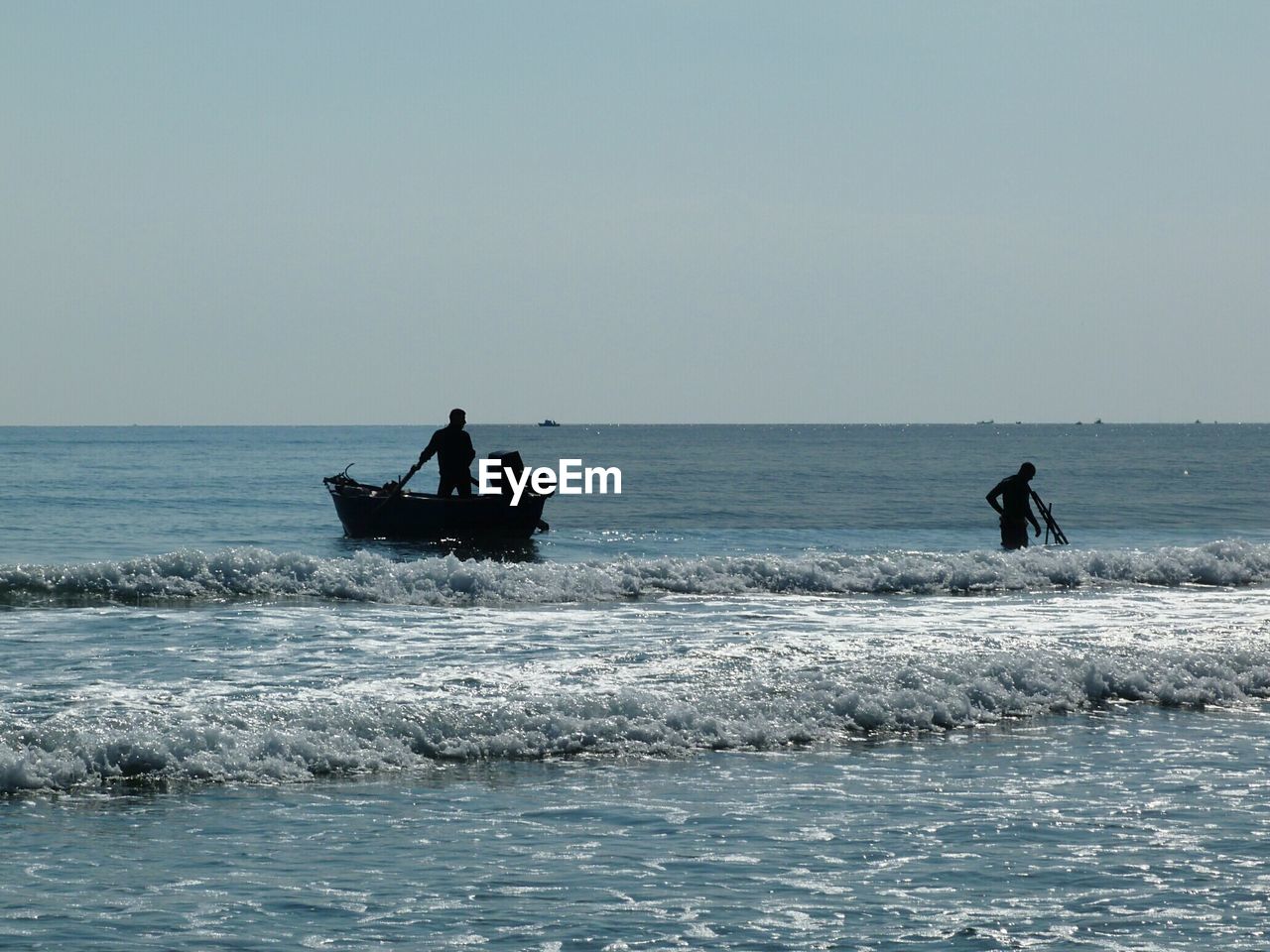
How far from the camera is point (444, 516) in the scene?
26.9 metres

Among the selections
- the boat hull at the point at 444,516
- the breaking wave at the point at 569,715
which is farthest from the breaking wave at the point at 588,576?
the breaking wave at the point at 569,715

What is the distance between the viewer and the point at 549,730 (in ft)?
33.2

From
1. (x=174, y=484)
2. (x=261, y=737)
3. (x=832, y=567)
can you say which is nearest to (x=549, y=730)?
(x=261, y=737)

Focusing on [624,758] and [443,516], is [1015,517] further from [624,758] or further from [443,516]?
[624,758]

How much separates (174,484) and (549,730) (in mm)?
51670

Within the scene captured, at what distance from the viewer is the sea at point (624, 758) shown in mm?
6570

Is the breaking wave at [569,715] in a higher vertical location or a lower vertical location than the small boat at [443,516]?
lower

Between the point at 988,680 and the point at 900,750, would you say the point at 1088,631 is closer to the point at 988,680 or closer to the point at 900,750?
the point at 988,680

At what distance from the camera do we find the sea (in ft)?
21.6

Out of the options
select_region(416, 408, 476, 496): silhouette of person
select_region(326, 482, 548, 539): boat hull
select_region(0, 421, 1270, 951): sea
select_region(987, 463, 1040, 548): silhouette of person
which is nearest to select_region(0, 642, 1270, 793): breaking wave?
select_region(0, 421, 1270, 951): sea

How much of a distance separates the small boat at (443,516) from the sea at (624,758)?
6.67 meters

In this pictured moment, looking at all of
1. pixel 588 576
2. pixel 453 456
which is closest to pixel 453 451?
pixel 453 456

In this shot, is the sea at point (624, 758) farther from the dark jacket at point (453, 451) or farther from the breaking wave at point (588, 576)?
the dark jacket at point (453, 451)

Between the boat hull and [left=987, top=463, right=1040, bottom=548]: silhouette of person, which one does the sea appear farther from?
the boat hull
